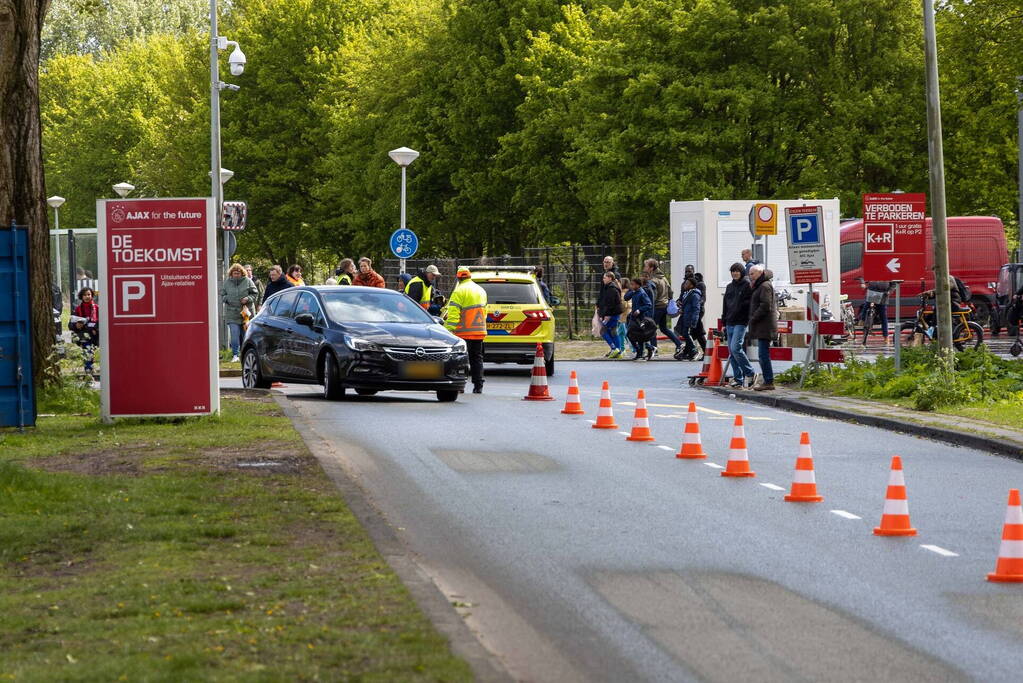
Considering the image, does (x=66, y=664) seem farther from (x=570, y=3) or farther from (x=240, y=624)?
(x=570, y=3)

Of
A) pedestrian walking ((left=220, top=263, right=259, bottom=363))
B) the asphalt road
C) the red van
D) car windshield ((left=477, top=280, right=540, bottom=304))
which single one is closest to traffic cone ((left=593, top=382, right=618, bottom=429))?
the asphalt road

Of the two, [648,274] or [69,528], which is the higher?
[648,274]

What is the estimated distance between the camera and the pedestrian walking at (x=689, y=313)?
3316 cm

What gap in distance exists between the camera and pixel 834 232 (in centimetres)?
3638

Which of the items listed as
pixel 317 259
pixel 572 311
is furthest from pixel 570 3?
pixel 317 259

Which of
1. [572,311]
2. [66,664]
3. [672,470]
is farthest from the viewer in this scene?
[572,311]

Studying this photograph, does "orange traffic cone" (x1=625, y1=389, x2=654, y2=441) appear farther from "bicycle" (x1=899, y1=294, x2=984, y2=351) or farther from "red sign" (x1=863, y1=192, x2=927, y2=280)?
"bicycle" (x1=899, y1=294, x2=984, y2=351)

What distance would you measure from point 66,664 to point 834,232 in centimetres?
3131

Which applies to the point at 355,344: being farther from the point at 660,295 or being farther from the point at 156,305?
the point at 660,295

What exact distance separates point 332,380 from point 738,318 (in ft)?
19.9

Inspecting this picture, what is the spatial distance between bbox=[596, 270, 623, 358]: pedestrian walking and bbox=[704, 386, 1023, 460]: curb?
949 centimetres

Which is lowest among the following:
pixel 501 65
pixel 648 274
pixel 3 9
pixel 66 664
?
pixel 66 664

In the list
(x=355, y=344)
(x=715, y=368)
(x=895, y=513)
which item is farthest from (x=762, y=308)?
(x=895, y=513)

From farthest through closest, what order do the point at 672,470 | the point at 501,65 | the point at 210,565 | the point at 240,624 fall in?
the point at 501,65
the point at 672,470
the point at 210,565
the point at 240,624
